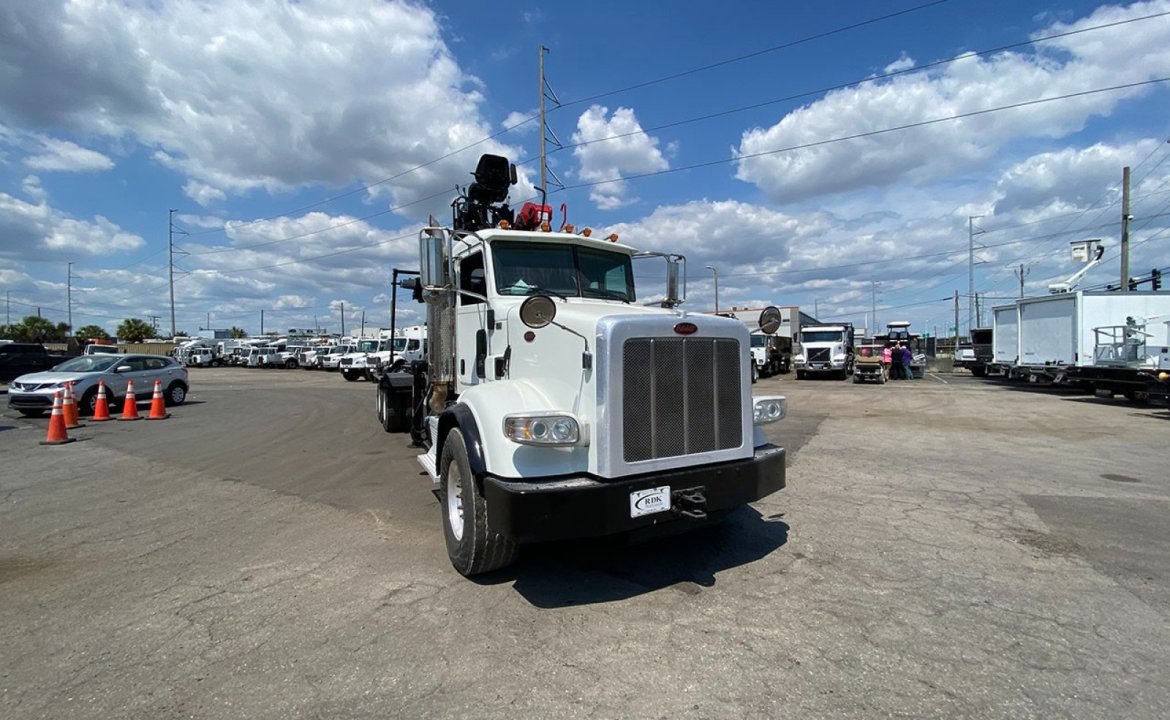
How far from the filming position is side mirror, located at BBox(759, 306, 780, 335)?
4.80 metres

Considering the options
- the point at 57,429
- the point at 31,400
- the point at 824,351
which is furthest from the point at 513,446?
the point at 824,351

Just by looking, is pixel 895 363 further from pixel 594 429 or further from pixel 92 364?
pixel 92 364

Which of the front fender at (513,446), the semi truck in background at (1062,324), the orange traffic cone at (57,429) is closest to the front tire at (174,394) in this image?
the orange traffic cone at (57,429)

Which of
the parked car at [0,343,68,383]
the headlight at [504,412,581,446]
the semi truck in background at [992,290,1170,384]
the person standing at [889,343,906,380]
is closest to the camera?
the headlight at [504,412,581,446]

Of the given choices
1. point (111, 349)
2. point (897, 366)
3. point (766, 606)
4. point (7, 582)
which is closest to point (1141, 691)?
point (766, 606)

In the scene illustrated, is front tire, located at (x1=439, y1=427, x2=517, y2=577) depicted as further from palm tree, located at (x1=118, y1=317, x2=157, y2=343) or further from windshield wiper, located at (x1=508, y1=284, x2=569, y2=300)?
palm tree, located at (x1=118, y1=317, x2=157, y2=343)

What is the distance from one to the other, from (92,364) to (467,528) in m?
15.3

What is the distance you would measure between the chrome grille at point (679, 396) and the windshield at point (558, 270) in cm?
172

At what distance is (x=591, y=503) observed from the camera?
337 cm

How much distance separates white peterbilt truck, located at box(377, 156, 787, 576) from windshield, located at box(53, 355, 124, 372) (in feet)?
45.9

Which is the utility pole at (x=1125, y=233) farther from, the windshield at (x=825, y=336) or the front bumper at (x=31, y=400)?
the front bumper at (x=31, y=400)

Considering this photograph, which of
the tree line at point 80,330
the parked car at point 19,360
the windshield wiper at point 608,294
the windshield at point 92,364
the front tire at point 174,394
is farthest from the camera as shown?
the tree line at point 80,330

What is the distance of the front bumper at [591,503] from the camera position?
328 cm

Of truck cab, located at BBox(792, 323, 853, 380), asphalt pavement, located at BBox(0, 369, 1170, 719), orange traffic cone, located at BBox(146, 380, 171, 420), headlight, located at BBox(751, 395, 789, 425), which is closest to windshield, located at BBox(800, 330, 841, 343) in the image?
truck cab, located at BBox(792, 323, 853, 380)
